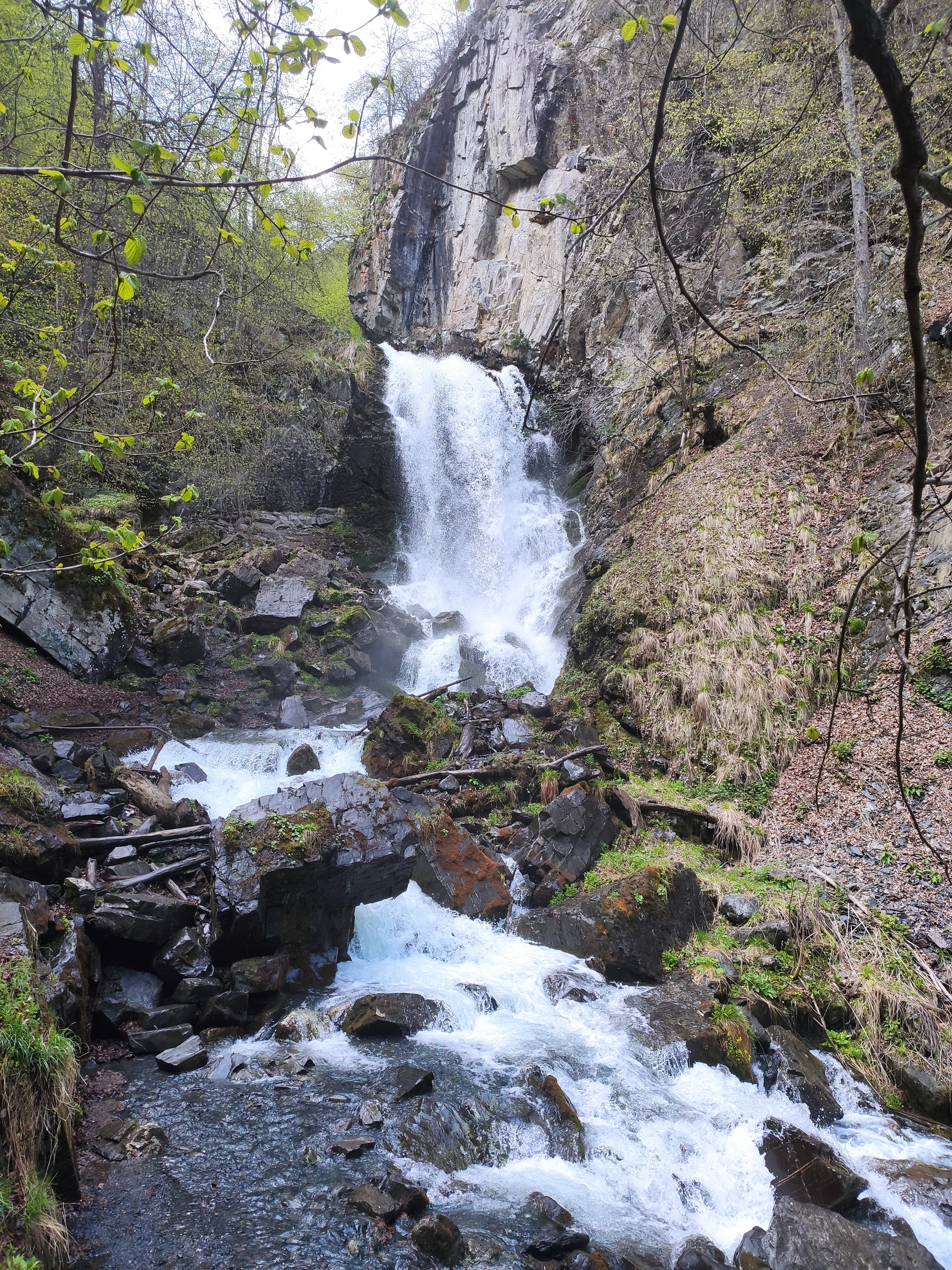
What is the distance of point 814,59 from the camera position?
12.8 metres

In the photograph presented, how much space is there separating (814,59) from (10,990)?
1858 cm

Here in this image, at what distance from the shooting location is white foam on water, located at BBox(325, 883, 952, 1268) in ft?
13.1

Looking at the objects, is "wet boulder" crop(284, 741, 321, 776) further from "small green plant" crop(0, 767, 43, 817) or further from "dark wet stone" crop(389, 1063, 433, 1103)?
"dark wet stone" crop(389, 1063, 433, 1103)

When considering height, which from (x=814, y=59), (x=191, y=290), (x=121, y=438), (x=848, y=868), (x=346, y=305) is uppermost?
(x=346, y=305)

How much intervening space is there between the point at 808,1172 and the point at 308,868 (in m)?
4.29

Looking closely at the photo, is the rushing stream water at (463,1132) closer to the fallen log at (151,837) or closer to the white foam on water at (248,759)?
the fallen log at (151,837)

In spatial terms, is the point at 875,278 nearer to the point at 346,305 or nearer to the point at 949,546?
the point at 949,546

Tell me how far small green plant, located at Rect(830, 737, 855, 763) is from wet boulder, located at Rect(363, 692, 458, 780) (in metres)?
5.31

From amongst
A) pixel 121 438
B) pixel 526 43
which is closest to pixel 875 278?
pixel 121 438

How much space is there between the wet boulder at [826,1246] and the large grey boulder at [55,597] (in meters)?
10.5

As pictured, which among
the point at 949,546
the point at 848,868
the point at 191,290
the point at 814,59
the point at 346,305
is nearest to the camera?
the point at 848,868

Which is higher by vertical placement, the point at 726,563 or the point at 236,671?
the point at 726,563

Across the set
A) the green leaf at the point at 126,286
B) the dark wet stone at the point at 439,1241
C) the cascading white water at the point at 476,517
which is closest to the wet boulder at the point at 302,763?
the cascading white water at the point at 476,517

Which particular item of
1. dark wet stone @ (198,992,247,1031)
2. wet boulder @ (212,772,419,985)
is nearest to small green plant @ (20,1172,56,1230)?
dark wet stone @ (198,992,247,1031)
